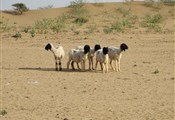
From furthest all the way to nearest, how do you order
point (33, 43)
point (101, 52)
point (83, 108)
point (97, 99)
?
point (33, 43) → point (101, 52) → point (97, 99) → point (83, 108)

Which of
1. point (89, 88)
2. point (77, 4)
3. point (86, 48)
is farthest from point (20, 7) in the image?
point (89, 88)

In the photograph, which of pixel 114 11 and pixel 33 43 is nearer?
pixel 33 43

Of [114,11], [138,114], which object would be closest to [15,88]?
[138,114]

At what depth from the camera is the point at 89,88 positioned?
14.9m

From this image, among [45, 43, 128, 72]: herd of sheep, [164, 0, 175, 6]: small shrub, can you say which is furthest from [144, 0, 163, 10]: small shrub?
[45, 43, 128, 72]: herd of sheep

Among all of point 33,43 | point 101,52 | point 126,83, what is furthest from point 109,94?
point 33,43

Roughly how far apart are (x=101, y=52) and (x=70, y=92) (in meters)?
4.14

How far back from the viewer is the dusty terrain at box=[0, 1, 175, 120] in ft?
38.2

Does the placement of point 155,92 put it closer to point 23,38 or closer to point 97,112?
point 97,112

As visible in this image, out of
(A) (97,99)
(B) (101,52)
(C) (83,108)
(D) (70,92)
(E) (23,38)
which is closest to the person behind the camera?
(C) (83,108)

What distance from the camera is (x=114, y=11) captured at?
214ft

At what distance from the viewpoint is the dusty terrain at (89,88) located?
38.2 ft

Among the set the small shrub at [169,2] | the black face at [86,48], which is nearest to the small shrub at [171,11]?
the small shrub at [169,2]

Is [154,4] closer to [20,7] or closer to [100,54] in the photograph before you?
[20,7]
